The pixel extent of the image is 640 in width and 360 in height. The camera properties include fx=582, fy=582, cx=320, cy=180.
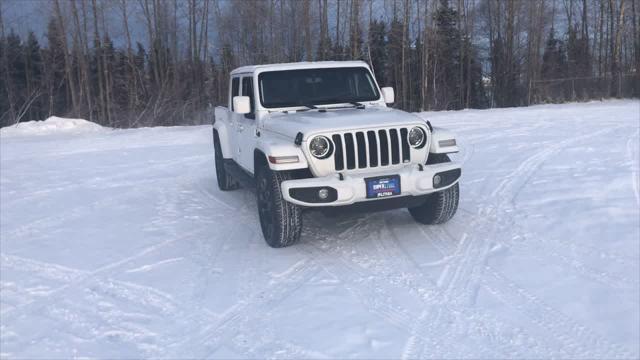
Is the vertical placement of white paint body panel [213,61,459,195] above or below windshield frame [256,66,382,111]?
below

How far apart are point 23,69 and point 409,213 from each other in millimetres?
43982

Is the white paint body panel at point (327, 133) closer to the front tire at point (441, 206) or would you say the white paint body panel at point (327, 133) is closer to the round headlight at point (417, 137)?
the round headlight at point (417, 137)

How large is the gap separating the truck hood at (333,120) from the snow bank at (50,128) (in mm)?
15405

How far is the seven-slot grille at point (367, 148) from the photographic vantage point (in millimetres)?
5598

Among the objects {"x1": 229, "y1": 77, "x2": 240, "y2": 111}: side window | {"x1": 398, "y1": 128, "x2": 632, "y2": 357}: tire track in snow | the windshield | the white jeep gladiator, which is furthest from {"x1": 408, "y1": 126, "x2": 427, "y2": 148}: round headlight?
{"x1": 229, "y1": 77, "x2": 240, "y2": 111}: side window

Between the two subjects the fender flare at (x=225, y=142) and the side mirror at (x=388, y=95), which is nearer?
the side mirror at (x=388, y=95)

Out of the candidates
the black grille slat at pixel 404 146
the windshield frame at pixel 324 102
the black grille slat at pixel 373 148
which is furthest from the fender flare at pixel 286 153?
the windshield frame at pixel 324 102

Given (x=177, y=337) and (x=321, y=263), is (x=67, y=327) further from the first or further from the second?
(x=321, y=263)

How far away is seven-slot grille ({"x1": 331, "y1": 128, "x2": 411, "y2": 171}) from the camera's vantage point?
5598mm

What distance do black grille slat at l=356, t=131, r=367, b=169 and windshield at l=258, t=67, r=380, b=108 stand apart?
1448 millimetres

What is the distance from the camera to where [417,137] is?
589cm

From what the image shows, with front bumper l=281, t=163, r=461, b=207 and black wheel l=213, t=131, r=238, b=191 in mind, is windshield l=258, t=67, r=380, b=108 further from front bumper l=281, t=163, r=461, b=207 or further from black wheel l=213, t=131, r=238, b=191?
black wheel l=213, t=131, r=238, b=191

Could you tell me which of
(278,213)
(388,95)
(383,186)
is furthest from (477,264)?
(388,95)

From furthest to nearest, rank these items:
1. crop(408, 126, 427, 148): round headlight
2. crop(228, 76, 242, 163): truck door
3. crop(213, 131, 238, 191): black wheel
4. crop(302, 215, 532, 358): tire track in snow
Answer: crop(213, 131, 238, 191): black wheel
crop(228, 76, 242, 163): truck door
crop(408, 126, 427, 148): round headlight
crop(302, 215, 532, 358): tire track in snow
